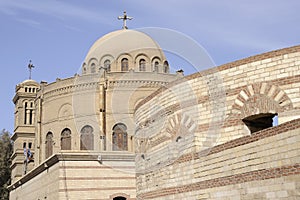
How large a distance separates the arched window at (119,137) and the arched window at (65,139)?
11.3ft

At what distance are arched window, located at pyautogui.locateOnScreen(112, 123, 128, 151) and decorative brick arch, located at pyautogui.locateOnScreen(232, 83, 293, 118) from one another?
19.9 m

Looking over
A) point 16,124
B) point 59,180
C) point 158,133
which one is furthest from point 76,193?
point 16,124

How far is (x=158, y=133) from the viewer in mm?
15578

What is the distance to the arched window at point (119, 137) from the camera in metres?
32.6

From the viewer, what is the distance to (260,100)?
42.1 feet

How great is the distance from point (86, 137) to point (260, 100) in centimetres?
2150

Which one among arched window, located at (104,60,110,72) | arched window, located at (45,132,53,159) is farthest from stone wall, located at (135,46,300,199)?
arched window, located at (104,60,110,72)

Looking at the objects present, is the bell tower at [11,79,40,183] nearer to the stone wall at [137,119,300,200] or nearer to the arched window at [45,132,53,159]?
the arched window at [45,132,53,159]

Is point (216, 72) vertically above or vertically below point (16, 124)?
below

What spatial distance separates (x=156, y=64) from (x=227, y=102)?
25.1 metres

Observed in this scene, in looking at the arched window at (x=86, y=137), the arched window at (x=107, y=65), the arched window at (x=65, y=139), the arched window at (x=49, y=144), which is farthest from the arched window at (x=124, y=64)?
the arched window at (x=49, y=144)

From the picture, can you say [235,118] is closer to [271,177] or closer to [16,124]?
[271,177]

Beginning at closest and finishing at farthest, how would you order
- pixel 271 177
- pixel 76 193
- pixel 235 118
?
pixel 271 177
pixel 235 118
pixel 76 193

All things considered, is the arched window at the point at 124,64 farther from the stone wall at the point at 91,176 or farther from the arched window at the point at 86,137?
the stone wall at the point at 91,176
